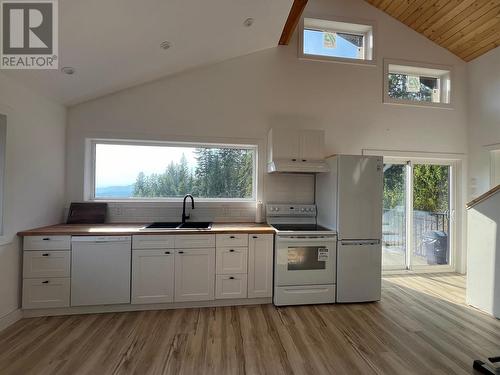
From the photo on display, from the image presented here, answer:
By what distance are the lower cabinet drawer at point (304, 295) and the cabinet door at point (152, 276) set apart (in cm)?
129

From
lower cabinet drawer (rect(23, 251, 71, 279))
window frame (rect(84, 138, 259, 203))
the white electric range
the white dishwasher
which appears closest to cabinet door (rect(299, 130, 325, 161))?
window frame (rect(84, 138, 259, 203))

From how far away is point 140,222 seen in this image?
3.25 m

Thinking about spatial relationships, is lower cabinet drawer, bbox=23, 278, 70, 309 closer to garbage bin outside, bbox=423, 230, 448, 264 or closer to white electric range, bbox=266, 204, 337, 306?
white electric range, bbox=266, 204, 337, 306

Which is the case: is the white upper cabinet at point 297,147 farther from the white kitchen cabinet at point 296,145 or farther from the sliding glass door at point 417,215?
the sliding glass door at point 417,215

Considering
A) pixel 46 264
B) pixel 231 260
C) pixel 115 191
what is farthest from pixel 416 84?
pixel 46 264

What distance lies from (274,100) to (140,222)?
265cm

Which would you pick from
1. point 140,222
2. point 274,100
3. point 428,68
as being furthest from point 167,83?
point 428,68

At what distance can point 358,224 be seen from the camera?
2.96 metres

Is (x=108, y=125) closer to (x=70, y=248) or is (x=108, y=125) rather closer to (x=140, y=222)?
(x=140, y=222)

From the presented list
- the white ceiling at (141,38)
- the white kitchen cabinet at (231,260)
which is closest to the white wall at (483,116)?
the white ceiling at (141,38)

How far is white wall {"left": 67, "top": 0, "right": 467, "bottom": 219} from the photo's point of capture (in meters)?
3.23

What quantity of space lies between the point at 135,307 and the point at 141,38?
2.97m

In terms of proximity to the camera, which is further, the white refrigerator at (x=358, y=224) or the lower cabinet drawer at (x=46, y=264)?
the white refrigerator at (x=358, y=224)

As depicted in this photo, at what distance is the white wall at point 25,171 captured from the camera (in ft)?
7.55
